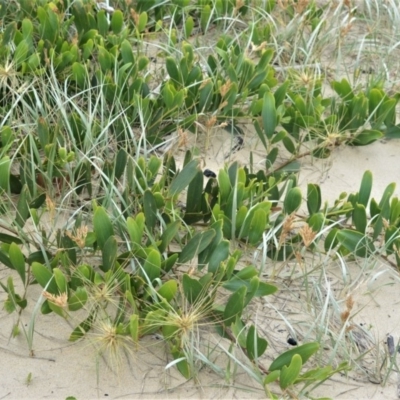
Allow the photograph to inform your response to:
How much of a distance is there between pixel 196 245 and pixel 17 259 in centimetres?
47

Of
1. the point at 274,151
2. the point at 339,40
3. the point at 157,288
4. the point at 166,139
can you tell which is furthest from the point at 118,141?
the point at 339,40

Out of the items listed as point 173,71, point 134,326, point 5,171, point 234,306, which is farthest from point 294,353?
point 173,71

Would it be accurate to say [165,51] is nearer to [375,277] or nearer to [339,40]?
[339,40]

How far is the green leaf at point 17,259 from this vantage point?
6.31ft

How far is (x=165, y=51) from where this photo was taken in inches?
119

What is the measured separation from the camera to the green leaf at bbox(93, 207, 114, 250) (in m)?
1.97

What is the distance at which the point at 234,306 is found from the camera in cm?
188

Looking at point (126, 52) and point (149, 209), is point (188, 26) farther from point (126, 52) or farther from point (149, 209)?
point (149, 209)

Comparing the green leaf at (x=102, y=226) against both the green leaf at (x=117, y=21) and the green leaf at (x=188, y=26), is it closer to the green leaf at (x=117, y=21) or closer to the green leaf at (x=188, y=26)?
the green leaf at (x=117, y=21)

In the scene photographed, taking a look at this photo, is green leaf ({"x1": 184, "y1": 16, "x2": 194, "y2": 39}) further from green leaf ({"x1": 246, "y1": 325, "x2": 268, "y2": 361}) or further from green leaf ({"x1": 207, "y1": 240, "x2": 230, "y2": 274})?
green leaf ({"x1": 246, "y1": 325, "x2": 268, "y2": 361})

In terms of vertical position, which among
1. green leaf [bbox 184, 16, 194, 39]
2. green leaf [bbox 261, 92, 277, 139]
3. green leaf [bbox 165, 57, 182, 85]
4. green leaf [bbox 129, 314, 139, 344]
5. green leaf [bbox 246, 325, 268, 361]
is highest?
green leaf [bbox 184, 16, 194, 39]

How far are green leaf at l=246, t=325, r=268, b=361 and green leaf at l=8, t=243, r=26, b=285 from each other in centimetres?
61

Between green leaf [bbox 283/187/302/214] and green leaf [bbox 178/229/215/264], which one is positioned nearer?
green leaf [bbox 178/229/215/264]

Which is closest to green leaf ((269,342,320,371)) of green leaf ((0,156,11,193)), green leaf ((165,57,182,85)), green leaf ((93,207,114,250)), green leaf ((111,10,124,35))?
green leaf ((93,207,114,250))
